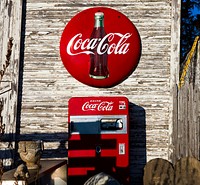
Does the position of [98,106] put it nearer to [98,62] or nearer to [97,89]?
[97,89]

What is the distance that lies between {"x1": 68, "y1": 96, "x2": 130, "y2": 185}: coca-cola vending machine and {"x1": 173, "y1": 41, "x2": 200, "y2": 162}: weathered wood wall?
89cm

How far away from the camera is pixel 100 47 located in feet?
17.6

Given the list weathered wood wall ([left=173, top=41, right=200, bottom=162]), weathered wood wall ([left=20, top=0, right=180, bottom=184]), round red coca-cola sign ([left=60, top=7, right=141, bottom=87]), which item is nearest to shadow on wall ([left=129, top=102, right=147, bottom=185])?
weathered wood wall ([left=20, top=0, right=180, bottom=184])

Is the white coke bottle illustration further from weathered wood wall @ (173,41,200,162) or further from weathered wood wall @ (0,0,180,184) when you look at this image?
weathered wood wall @ (173,41,200,162)

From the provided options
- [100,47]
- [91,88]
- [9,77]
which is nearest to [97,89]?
[91,88]

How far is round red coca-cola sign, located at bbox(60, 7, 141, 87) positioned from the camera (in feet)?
17.5

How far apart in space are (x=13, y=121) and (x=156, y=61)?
2.22m

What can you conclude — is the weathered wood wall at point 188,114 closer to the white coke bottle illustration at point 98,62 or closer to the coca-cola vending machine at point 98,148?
the coca-cola vending machine at point 98,148

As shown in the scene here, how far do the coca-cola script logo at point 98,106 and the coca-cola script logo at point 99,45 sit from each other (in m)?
0.73

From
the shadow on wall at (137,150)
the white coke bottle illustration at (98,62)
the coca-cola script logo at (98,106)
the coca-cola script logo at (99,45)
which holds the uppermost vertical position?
the coca-cola script logo at (99,45)

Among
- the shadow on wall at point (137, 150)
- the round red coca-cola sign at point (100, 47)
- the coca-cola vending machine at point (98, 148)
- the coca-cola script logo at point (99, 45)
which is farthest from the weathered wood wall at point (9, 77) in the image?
the shadow on wall at point (137, 150)

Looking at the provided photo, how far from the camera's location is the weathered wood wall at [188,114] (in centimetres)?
541

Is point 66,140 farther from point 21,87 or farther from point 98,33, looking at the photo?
point 98,33

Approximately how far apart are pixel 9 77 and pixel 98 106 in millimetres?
1416
